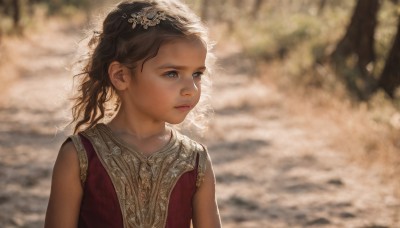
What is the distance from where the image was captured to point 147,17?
8.14 feet

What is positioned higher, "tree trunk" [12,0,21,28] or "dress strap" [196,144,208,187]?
"tree trunk" [12,0,21,28]

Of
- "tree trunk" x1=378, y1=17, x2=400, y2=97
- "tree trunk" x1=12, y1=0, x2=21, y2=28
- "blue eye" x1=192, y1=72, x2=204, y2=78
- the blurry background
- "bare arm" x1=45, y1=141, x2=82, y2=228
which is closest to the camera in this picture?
"bare arm" x1=45, y1=141, x2=82, y2=228

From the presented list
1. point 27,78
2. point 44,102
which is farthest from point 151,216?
point 27,78

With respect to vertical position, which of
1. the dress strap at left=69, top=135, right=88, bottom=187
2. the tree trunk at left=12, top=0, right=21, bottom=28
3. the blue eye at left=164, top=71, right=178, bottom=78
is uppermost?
the tree trunk at left=12, top=0, right=21, bottom=28

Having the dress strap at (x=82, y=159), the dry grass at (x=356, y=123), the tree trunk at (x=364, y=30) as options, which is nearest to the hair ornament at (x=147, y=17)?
the dress strap at (x=82, y=159)

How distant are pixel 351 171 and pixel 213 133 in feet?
7.70

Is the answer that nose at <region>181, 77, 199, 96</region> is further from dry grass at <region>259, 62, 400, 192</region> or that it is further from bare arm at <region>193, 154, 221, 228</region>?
dry grass at <region>259, 62, 400, 192</region>

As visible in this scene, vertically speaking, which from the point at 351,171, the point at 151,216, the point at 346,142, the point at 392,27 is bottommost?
the point at 151,216

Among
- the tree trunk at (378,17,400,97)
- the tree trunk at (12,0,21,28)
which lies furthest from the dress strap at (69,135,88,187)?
the tree trunk at (12,0,21,28)

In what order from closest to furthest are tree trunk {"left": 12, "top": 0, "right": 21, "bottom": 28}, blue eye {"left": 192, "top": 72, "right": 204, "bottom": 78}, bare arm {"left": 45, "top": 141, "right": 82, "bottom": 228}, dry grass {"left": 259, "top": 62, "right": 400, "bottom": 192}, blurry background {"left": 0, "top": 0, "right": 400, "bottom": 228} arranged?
bare arm {"left": 45, "top": 141, "right": 82, "bottom": 228} → blue eye {"left": 192, "top": 72, "right": 204, "bottom": 78} → blurry background {"left": 0, "top": 0, "right": 400, "bottom": 228} → dry grass {"left": 259, "top": 62, "right": 400, "bottom": 192} → tree trunk {"left": 12, "top": 0, "right": 21, "bottom": 28}

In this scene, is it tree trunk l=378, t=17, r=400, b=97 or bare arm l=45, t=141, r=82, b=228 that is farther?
tree trunk l=378, t=17, r=400, b=97

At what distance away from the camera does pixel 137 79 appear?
Answer: 98.8 inches

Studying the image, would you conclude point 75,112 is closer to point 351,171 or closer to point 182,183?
point 182,183

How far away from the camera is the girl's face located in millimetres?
2449
